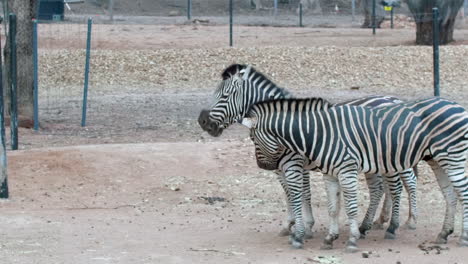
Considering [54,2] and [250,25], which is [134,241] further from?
[250,25]

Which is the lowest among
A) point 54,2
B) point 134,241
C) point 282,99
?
point 134,241

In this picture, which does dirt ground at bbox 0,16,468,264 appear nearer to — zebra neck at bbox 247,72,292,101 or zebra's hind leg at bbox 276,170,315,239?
zebra's hind leg at bbox 276,170,315,239

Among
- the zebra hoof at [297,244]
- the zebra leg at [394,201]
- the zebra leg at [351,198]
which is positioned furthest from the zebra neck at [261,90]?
the zebra hoof at [297,244]

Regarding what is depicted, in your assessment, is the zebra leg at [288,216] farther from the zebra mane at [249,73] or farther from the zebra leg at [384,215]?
the zebra leg at [384,215]

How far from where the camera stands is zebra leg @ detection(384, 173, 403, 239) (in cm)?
845

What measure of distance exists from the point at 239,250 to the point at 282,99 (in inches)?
58.4

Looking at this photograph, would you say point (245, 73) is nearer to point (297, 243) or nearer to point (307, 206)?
point (307, 206)

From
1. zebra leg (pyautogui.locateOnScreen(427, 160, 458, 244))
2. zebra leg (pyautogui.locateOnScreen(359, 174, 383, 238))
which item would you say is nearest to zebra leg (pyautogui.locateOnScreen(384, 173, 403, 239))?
zebra leg (pyautogui.locateOnScreen(359, 174, 383, 238))

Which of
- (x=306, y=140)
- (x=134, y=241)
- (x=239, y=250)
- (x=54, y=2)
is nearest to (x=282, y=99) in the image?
(x=306, y=140)

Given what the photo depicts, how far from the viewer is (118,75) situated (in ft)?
68.5

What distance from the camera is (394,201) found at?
28.1ft

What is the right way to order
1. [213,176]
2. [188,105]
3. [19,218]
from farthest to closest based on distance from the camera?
[188,105] < [213,176] < [19,218]

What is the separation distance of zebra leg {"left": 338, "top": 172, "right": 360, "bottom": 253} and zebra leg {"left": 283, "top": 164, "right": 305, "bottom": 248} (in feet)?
1.53

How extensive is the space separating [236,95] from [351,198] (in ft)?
5.23
